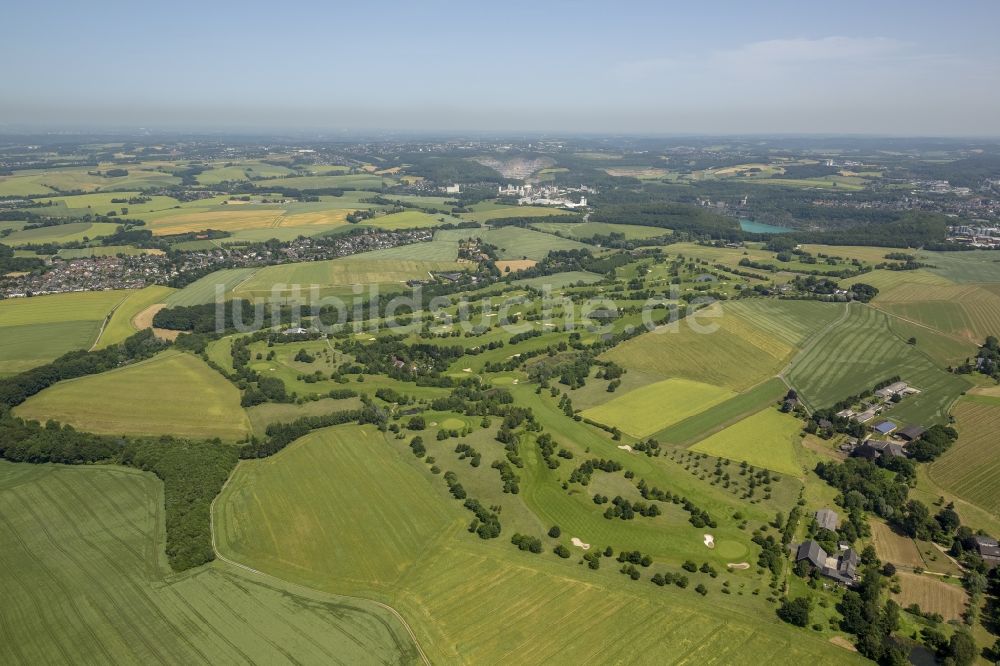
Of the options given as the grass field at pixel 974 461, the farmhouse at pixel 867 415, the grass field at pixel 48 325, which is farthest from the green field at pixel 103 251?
the grass field at pixel 974 461

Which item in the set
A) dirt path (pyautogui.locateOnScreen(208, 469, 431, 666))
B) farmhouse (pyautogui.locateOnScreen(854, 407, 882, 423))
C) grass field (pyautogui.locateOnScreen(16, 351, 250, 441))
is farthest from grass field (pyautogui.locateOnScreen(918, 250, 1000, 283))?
grass field (pyautogui.locateOnScreen(16, 351, 250, 441))

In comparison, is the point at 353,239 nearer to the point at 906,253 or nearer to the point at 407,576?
the point at 407,576

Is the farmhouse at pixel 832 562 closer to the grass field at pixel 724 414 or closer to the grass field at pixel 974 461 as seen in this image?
the grass field at pixel 974 461

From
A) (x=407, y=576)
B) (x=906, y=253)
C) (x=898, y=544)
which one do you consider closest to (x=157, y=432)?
(x=407, y=576)

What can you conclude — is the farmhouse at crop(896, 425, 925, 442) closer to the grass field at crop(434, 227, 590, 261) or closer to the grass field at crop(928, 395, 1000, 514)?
the grass field at crop(928, 395, 1000, 514)

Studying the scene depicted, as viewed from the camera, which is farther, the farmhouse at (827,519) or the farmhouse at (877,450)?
the farmhouse at (877,450)

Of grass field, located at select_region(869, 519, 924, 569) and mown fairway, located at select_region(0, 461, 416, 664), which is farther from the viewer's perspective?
Result: grass field, located at select_region(869, 519, 924, 569)
